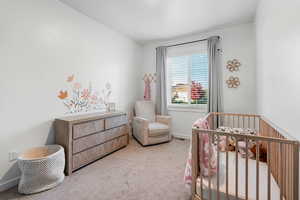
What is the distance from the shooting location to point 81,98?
2602mm

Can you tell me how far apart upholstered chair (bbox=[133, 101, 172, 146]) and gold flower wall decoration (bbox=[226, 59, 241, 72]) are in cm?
169

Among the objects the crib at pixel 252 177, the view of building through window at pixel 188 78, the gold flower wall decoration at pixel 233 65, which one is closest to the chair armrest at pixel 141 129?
the view of building through window at pixel 188 78

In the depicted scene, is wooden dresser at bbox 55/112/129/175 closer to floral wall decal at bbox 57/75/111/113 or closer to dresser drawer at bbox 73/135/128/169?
dresser drawer at bbox 73/135/128/169

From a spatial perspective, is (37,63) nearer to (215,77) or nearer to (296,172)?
(296,172)

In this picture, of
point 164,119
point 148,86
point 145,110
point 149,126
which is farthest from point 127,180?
point 148,86

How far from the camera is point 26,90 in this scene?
73.9 inches

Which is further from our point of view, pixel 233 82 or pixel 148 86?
pixel 148 86

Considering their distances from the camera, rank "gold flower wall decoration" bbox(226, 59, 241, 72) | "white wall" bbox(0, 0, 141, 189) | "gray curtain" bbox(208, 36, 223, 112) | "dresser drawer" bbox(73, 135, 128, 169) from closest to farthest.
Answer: "white wall" bbox(0, 0, 141, 189)
"dresser drawer" bbox(73, 135, 128, 169)
"gold flower wall decoration" bbox(226, 59, 241, 72)
"gray curtain" bbox(208, 36, 223, 112)

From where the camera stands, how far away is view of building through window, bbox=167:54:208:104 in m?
3.44

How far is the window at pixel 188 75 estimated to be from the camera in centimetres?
344

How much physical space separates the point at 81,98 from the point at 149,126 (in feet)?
4.85

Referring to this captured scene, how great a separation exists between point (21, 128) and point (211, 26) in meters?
3.66

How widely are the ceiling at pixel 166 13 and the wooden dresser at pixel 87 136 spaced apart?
1.79m

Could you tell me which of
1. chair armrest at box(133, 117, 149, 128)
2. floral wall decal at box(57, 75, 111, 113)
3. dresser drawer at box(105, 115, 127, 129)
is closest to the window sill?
chair armrest at box(133, 117, 149, 128)
